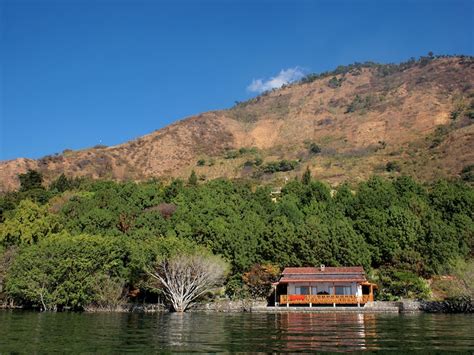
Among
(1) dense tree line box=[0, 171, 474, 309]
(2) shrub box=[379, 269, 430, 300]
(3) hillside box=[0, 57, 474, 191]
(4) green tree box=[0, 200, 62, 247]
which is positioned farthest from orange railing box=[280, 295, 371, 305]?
(3) hillside box=[0, 57, 474, 191]

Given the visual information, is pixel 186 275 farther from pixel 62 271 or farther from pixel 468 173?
pixel 468 173

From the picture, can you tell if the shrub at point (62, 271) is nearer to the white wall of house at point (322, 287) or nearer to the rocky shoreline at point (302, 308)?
the rocky shoreline at point (302, 308)

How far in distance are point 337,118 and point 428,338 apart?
156461mm

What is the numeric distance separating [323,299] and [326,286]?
1.81 meters

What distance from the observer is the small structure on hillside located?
53438mm

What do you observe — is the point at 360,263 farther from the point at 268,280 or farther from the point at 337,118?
the point at 337,118

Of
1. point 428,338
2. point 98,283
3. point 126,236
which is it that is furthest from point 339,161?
point 428,338

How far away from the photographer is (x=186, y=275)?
167ft

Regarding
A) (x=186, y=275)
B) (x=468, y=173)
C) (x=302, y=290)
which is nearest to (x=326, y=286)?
(x=302, y=290)

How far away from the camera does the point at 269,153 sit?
6014 inches

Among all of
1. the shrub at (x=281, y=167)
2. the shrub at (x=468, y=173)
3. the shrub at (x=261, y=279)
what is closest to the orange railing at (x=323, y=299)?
the shrub at (x=261, y=279)

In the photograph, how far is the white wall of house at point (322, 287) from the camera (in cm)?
5403

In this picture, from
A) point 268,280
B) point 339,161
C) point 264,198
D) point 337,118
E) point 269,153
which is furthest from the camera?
point 337,118

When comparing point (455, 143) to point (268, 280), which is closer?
point (268, 280)
